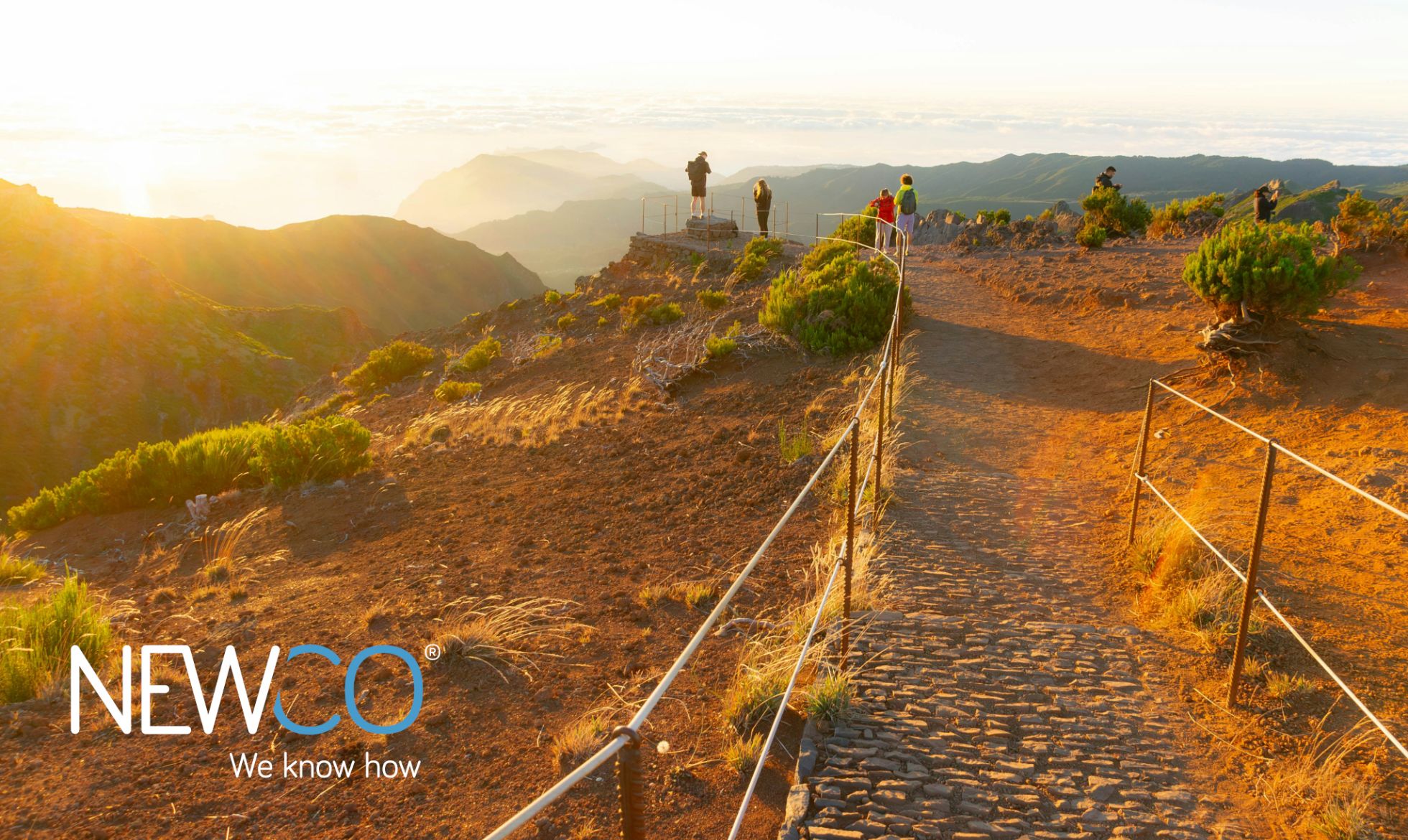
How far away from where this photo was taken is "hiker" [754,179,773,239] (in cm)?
2439

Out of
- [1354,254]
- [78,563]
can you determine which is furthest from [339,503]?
[1354,254]

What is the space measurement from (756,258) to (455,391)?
872 cm

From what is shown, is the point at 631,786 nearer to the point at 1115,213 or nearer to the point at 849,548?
the point at 849,548

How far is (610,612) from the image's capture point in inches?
245

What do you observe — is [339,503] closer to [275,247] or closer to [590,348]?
[590,348]

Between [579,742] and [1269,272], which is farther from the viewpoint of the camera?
[1269,272]

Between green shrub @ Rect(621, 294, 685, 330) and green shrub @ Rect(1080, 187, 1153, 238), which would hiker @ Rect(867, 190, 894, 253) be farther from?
green shrub @ Rect(1080, 187, 1153, 238)

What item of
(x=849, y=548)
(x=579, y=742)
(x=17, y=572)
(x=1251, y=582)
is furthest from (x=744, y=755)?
(x=17, y=572)

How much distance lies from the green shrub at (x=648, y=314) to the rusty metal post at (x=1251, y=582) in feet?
52.3

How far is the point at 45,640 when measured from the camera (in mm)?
5719

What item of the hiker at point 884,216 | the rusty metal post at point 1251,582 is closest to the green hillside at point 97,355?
the hiker at point 884,216

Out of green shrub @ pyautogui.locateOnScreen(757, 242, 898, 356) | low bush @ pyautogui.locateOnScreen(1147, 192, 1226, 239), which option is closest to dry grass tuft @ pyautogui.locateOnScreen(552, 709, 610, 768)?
Result: green shrub @ pyautogui.locateOnScreen(757, 242, 898, 356)

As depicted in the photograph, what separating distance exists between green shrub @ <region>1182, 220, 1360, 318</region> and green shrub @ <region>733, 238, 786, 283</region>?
12524 mm

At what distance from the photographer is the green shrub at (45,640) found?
5.18 meters
